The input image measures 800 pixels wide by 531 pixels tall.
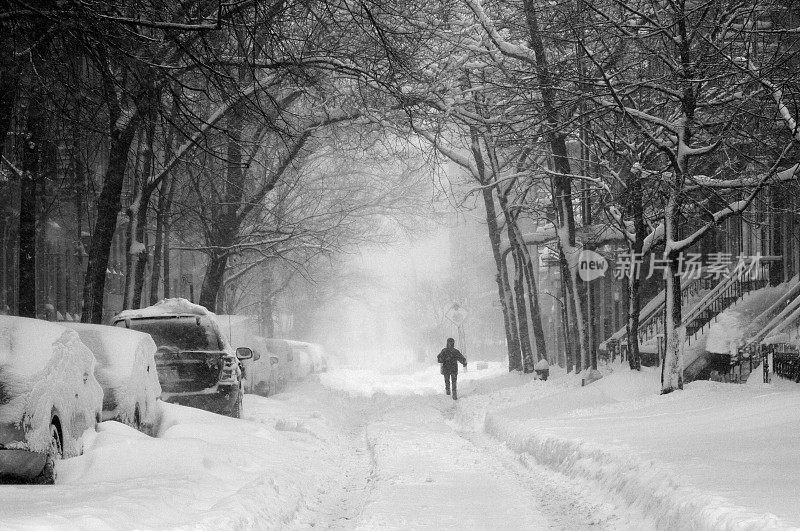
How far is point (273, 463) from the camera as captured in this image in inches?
468

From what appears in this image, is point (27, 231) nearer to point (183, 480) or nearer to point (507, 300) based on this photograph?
point (183, 480)

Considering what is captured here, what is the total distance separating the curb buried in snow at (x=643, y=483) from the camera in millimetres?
6676

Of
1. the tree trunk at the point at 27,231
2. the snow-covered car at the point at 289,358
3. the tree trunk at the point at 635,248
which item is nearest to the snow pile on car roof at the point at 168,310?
the tree trunk at the point at 27,231

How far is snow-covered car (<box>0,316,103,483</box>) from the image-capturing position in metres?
8.23

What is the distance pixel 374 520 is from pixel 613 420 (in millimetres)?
7184

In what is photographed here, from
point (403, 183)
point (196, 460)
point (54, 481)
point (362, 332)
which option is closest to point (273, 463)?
point (196, 460)

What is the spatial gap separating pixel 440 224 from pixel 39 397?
2645cm

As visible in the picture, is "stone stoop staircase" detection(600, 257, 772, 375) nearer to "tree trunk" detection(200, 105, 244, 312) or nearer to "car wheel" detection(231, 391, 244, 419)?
"tree trunk" detection(200, 105, 244, 312)

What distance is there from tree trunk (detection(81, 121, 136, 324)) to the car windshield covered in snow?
10.1ft

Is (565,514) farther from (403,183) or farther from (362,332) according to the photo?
(362,332)

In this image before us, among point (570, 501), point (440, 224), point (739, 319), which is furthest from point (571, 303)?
point (570, 501)

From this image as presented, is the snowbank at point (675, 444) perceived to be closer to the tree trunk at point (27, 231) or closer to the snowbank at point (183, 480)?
the snowbank at point (183, 480)

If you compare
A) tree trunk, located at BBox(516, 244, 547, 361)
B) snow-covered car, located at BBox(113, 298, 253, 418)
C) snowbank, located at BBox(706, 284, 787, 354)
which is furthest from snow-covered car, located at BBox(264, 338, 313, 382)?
snow-covered car, located at BBox(113, 298, 253, 418)

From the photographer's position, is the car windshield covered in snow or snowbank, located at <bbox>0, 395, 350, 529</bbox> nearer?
snowbank, located at <bbox>0, 395, 350, 529</bbox>
